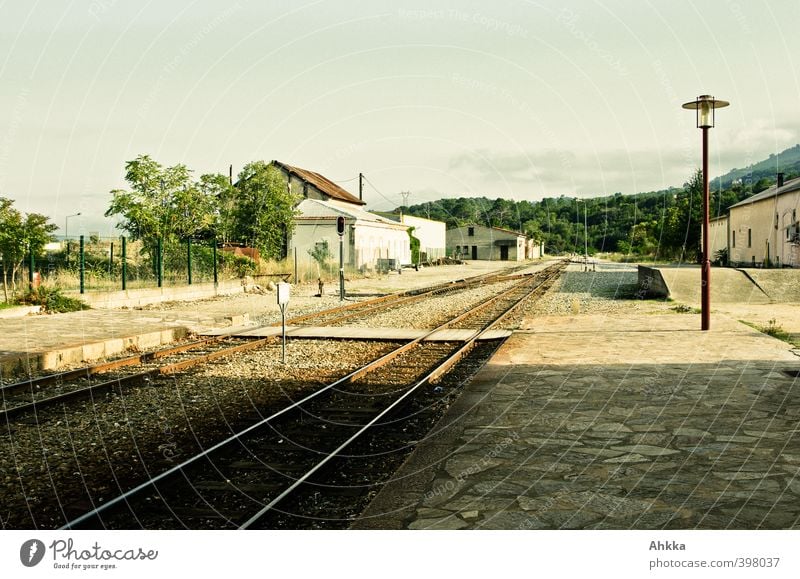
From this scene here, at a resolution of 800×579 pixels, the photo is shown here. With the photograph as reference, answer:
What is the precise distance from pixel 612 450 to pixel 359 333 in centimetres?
944

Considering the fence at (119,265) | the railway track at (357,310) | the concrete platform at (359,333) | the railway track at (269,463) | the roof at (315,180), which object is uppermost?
the roof at (315,180)

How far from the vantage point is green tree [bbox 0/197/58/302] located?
1862cm

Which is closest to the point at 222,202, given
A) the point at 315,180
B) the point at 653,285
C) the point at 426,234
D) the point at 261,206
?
the point at 261,206

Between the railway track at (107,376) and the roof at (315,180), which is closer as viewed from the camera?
the railway track at (107,376)

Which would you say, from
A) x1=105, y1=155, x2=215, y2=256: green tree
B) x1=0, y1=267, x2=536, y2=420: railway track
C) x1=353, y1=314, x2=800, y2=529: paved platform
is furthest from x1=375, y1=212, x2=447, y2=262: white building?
x1=353, y1=314, x2=800, y2=529: paved platform

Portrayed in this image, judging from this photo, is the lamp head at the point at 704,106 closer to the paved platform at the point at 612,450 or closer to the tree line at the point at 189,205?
the paved platform at the point at 612,450

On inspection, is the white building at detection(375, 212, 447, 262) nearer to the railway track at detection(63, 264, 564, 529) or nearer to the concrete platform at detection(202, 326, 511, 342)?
the concrete platform at detection(202, 326, 511, 342)

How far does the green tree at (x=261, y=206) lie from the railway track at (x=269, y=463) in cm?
2689

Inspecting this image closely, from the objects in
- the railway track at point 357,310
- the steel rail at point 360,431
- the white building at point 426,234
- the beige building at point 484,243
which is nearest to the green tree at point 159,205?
the railway track at point 357,310

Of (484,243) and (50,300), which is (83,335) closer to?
(50,300)

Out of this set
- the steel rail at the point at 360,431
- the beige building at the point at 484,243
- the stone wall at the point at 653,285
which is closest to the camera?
the steel rail at the point at 360,431

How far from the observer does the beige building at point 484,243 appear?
337ft
